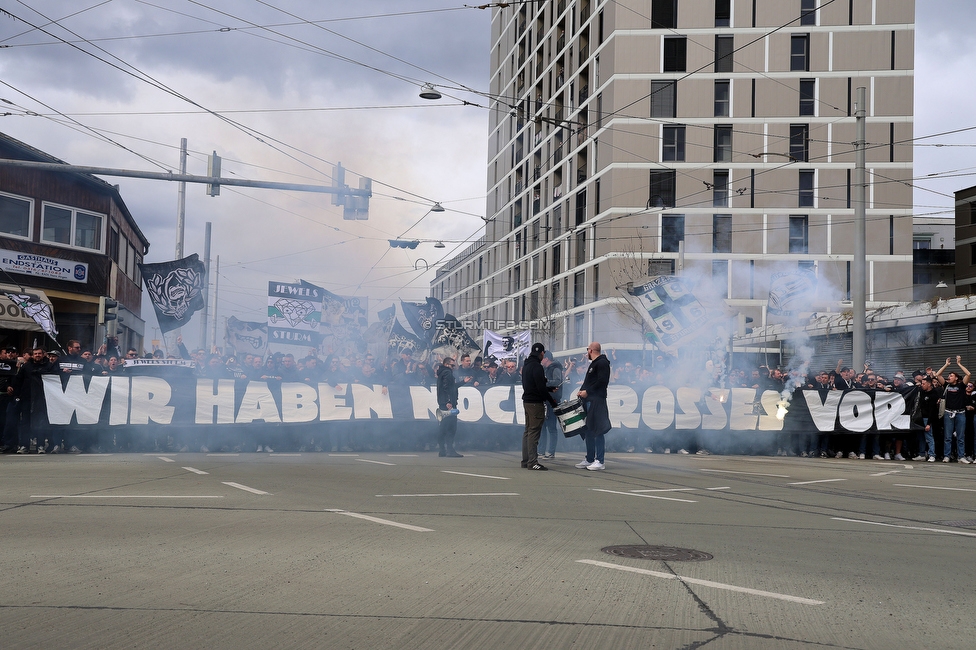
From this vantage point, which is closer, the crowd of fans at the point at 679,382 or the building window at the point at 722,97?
the crowd of fans at the point at 679,382

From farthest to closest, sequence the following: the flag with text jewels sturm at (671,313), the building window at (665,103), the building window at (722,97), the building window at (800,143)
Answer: the building window at (665,103) < the building window at (722,97) < the building window at (800,143) < the flag with text jewels sturm at (671,313)

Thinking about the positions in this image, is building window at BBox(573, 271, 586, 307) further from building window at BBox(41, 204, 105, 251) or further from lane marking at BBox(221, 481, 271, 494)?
lane marking at BBox(221, 481, 271, 494)

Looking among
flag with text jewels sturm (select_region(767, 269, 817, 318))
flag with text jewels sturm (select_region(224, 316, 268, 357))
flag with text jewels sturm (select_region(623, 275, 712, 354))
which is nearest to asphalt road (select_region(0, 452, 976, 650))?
flag with text jewels sturm (select_region(623, 275, 712, 354))

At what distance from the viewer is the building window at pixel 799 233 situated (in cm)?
5281

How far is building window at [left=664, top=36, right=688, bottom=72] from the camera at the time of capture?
54.4 m

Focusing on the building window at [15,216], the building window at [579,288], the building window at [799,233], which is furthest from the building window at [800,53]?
the building window at [15,216]

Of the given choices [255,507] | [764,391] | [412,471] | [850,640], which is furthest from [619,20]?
[850,640]

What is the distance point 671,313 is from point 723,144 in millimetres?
34970

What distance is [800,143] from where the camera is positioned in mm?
53031

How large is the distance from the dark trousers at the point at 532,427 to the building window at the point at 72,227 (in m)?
22.0

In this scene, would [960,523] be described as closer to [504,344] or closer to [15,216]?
[15,216]

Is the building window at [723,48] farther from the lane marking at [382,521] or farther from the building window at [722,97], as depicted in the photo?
the lane marking at [382,521]

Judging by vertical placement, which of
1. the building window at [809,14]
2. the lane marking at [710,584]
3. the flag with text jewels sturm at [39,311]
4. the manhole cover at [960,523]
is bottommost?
the manhole cover at [960,523]

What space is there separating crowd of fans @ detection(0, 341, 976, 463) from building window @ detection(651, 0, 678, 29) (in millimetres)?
38649
